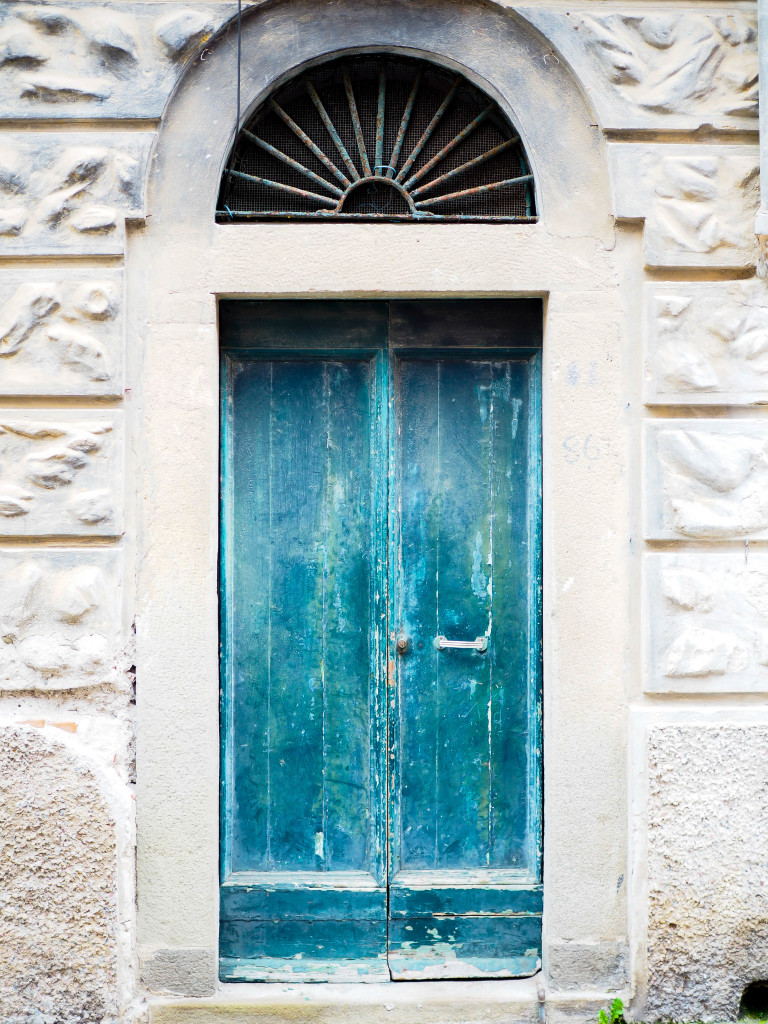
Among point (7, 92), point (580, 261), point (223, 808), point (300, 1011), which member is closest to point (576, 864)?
point (300, 1011)

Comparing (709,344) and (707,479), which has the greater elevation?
(709,344)

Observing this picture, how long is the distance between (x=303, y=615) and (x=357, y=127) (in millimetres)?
1841

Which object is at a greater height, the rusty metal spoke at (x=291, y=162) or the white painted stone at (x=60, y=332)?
the rusty metal spoke at (x=291, y=162)

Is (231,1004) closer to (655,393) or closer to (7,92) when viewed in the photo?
(655,393)

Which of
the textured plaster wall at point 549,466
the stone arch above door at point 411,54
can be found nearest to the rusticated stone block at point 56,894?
the textured plaster wall at point 549,466

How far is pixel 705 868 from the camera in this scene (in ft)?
9.71

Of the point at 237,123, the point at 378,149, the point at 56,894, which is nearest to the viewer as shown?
the point at 56,894

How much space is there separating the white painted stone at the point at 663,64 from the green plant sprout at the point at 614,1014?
10.2ft

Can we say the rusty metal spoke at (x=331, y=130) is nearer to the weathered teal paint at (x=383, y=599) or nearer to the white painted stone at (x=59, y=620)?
the weathered teal paint at (x=383, y=599)

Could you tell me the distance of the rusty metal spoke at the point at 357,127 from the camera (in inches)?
123

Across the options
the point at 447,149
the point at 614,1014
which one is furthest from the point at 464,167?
the point at 614,1014

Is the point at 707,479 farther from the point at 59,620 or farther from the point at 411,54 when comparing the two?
the point at 59,620

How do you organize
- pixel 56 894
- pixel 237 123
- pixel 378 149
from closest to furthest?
pixel 56 894, pixel 237 123, pixel 378 149

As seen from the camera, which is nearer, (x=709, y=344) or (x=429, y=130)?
(x=709, y=344)
